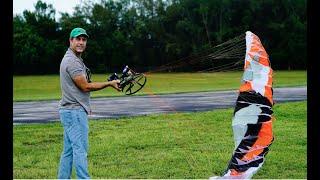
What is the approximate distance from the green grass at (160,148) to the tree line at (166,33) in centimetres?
4287

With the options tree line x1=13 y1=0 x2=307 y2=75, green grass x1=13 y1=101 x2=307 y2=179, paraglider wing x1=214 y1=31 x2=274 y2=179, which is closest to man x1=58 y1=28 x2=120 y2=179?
paraglider wing x1=214 y1=31 x2=274 y2=179

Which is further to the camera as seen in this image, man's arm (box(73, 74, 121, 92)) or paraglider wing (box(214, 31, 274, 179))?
man's arm (box(73, 74, 121, 92))

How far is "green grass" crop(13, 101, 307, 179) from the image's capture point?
8344 mm

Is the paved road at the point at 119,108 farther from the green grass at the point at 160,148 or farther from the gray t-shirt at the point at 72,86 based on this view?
the gray t-shirt at the point at 72,86

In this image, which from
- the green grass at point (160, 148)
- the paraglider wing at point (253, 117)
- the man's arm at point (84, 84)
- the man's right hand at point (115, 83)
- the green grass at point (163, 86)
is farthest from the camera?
the green grass at point (163, 86)

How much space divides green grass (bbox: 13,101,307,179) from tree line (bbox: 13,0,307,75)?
42.9 meters

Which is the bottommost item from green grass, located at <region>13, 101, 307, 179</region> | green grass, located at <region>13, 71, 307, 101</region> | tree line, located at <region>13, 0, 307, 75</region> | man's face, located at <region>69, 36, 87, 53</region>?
green grass, located at <region>13, 101, 307, 179</region>

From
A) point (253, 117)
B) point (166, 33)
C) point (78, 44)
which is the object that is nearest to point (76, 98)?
point (78, 44)

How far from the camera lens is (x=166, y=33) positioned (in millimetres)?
65375

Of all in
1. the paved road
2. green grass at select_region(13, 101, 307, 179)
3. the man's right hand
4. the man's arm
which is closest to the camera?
the man's arm

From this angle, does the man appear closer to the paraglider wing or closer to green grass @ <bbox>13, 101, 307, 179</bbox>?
the paraglider wing

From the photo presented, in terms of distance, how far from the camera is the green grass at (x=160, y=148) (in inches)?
328

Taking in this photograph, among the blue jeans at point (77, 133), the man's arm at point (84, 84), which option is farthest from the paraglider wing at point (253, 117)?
the blue jeans at point (77, 133)
